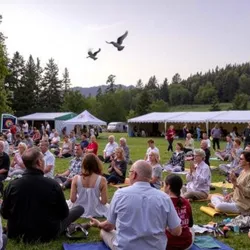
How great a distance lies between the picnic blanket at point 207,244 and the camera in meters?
4.80

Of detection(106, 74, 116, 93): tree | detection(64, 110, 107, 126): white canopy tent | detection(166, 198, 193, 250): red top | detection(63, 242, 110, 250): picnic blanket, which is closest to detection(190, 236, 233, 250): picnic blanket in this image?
detection(166, 198, 193, 250): red top

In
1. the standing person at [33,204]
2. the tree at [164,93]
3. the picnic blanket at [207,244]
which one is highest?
the tree at [164,93]

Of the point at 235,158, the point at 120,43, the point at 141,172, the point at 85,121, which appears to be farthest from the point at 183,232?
the point at 85,121

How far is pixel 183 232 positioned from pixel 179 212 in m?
0.29

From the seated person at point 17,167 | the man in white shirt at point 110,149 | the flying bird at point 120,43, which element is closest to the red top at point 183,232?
the flying bird at point 120,43

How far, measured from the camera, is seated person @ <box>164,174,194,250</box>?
4.20 meters

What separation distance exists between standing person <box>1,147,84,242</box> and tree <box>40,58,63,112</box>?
5477 cm

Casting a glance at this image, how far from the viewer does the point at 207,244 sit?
16.1 feet

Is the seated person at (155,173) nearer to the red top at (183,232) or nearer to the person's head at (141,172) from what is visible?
the red top at (183,232)

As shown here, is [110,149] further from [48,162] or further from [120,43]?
[48,162]

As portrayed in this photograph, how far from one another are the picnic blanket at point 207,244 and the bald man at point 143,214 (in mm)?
1329

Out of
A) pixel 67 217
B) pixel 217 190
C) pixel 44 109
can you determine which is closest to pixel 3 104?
pixel 44 109

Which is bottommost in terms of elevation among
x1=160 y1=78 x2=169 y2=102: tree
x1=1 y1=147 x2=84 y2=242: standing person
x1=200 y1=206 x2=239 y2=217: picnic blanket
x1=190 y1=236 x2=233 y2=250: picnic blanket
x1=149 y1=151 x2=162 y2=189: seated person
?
x1=200 y1=206 x2=239 y2=217: picnic blanket

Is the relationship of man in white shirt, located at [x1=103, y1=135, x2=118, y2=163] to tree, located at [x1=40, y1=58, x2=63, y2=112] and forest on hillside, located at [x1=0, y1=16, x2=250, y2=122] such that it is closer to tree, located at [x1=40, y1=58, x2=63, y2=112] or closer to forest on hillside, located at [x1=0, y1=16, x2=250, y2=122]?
forest on hillside, located at [x1=0, y1=16, x2=250, y2=122]
